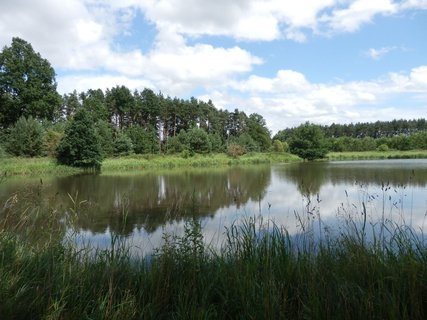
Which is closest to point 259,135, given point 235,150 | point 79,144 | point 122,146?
point 235,150

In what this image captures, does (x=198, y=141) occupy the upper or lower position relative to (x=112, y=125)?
lower

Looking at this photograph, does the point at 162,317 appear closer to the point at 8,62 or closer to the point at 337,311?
the point at 337,311

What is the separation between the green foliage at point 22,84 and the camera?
46.5 metres

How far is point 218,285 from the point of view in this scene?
134 inches

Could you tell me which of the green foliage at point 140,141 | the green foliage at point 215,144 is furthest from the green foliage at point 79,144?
the green foliage at point 215,144

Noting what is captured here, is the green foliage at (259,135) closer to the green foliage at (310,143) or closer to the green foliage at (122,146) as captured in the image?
the green foliage at (310,143)

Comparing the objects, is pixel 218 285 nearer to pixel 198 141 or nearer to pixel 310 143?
pixel 198 141

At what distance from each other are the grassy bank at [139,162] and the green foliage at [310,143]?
2117mm

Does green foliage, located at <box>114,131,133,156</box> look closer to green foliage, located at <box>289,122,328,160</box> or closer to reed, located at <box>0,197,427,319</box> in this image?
green foliage, located at <box>289,122,328,160</box>

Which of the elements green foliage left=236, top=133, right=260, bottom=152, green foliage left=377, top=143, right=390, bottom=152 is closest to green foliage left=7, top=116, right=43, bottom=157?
green foliage left=236, top=133, right=260, bottom=152

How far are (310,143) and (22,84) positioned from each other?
47.0 meters

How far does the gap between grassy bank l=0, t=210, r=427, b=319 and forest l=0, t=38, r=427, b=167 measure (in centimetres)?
3087

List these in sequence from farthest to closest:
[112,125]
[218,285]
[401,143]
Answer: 1. [401,143]
2. [112,125]
3. [218,285]

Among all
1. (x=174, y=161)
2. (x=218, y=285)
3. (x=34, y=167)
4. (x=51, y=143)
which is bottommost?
(x=174, y=161)
